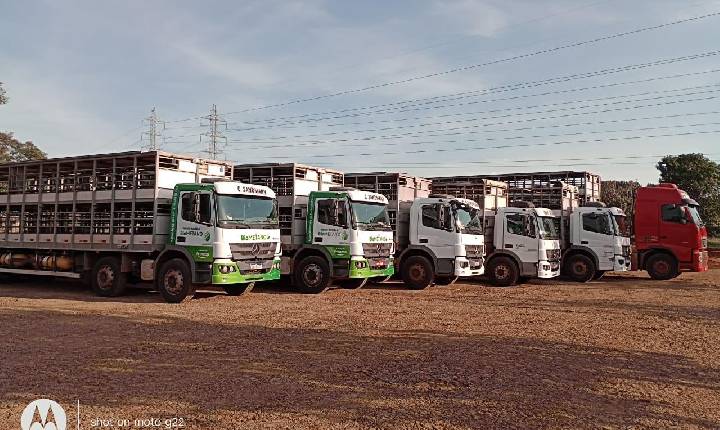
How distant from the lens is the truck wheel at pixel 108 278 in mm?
13500

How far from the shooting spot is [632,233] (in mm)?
20641

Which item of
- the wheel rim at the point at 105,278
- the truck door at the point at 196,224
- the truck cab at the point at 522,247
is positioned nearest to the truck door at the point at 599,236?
the truck cab at the point at 522,247

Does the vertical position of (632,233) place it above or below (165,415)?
above

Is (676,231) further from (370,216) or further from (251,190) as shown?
(251,190)

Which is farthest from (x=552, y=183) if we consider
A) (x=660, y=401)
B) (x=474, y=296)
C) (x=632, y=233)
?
(x=660, y=401)

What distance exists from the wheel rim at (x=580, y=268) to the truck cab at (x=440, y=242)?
5232 mm

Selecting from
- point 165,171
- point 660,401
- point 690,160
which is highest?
point 690,160

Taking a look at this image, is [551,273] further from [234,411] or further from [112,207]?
[234,411]

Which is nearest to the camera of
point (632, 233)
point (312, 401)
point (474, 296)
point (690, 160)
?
point (312, 401)

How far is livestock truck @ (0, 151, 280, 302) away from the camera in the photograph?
12258 mm

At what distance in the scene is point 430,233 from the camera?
53.5ft

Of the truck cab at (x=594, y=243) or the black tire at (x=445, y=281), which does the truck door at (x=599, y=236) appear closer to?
the truck cab at (x=594, y=243)

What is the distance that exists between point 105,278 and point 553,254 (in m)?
13.6

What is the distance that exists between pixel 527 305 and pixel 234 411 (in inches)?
378
